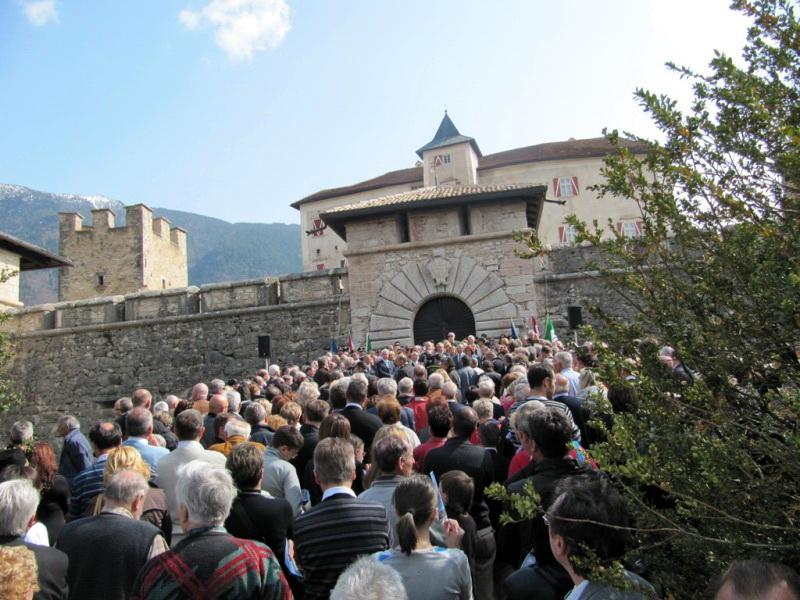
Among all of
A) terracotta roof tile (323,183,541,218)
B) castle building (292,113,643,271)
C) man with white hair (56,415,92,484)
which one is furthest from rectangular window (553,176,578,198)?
man with white hair (56,415,92,484)

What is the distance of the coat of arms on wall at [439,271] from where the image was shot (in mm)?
15562

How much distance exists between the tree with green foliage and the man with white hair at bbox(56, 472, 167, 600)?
2181 mm

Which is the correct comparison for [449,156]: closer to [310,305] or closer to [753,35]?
[310,305]

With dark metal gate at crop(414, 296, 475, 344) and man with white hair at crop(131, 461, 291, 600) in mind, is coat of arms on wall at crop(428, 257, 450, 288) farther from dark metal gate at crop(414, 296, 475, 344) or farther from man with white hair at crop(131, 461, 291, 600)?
man with white hair at crop(131, 461, 291, 600)

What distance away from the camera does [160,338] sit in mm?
18500

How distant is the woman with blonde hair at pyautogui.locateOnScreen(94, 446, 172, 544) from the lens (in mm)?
4145

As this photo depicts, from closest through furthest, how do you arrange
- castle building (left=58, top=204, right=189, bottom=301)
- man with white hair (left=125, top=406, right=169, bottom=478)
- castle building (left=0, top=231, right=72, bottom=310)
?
man with white hair (left=125, top=406, right=169, bottom=478)
castle building (left=0, top=231, right=72, bottom=310)
castle building (left=58, top=204, right=189, bottom=301)

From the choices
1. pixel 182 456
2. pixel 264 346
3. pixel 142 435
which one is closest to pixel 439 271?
pixel 264 346


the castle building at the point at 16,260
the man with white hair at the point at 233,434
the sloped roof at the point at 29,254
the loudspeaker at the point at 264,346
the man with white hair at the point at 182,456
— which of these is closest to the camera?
the man with white hair at the point at 182,456

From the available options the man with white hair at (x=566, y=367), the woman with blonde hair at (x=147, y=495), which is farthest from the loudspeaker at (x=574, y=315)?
the woman with blonde hair at (x=147, y=495)

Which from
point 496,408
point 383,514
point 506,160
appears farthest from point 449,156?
point 383,514

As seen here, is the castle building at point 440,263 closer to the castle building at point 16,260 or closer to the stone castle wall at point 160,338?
the stone castle wall at point 160,338

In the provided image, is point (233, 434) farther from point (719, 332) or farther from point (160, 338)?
point (160, 338)

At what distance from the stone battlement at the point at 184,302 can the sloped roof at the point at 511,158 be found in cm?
2170
